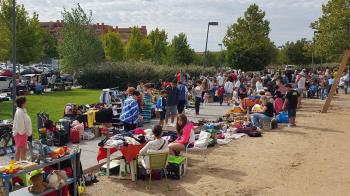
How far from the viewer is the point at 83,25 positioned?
4006 centimetres

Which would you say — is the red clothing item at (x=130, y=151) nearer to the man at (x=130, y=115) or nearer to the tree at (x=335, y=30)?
the man at (x=130, y=115)

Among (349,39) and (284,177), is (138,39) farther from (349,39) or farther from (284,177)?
(284,177)

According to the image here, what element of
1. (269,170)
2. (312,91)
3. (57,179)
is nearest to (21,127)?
(57,179)

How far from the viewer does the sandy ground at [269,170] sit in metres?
9.05

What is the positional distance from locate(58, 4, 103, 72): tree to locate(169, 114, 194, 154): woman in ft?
95.4

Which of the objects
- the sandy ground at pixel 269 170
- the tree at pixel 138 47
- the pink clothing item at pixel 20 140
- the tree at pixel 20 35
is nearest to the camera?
the sandy ground at pixel 269 170

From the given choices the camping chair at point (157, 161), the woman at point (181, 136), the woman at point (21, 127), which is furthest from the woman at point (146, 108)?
the camping chair at point (157, 161)

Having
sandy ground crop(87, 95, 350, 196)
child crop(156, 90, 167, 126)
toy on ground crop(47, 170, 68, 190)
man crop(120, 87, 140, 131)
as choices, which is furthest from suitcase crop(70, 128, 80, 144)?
toy on ground crop(47, 170, 68, 190)

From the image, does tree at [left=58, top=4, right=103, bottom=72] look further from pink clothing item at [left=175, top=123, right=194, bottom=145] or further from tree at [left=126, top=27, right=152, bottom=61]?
pink clothing item at [left=175, top=123, right=194, bottom=145]

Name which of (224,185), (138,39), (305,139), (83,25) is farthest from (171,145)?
(138,39)

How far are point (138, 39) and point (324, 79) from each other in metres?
25.8

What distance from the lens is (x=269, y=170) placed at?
34.9ft

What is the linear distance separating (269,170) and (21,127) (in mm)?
5736

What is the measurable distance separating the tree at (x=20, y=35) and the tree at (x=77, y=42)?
3.83 metres
